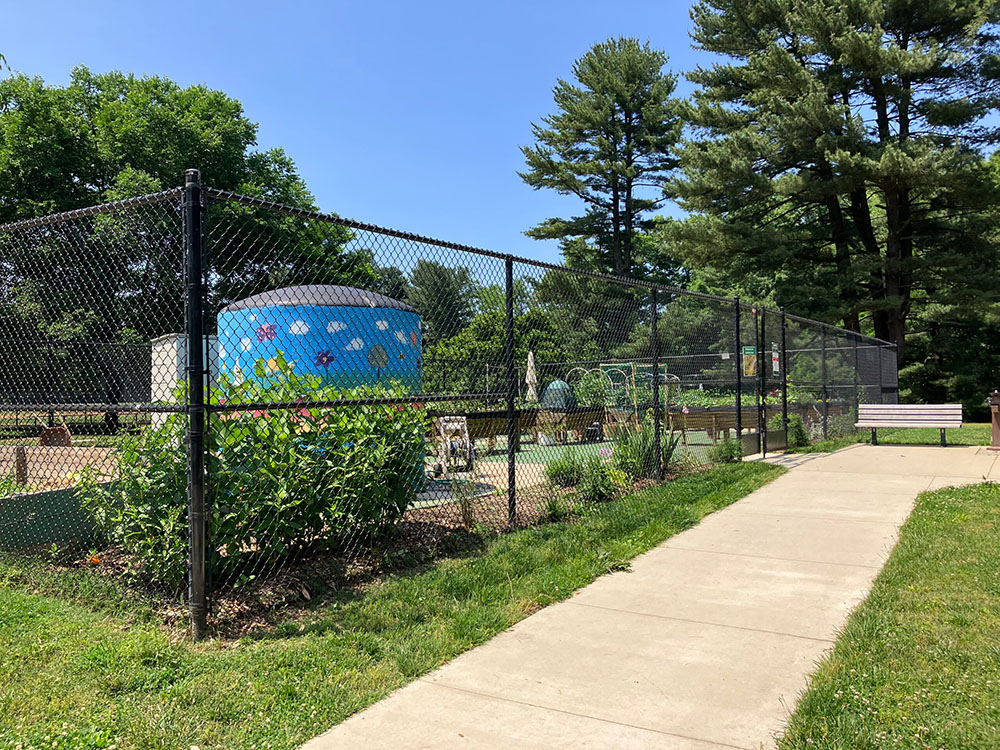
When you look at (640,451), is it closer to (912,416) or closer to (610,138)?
(912,416)

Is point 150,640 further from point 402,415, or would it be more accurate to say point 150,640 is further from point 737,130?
point 737,130

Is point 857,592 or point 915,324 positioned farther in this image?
point 915,324

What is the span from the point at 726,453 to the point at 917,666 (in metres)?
7.52

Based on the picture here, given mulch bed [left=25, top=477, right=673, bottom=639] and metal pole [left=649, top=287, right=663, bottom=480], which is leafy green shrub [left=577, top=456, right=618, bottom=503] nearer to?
mulch bed [left=25, top=477, right=673, bottom=639]

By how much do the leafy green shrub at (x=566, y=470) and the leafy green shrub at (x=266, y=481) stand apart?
2666mm

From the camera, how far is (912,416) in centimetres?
1334

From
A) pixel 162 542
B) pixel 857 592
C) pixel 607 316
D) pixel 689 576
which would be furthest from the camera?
pixel 607 316

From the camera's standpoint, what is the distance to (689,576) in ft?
16.5

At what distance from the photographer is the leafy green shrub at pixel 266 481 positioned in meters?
4.00

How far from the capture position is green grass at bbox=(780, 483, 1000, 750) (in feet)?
8.83

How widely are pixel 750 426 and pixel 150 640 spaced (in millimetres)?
11046

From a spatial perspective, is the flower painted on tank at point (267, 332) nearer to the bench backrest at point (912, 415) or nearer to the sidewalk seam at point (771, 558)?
the sidewalk seam at point (771, 558)

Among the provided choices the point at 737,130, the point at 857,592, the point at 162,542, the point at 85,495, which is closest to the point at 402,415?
the point at 162,542

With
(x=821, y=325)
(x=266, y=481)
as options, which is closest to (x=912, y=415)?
(x=821, y=325)
